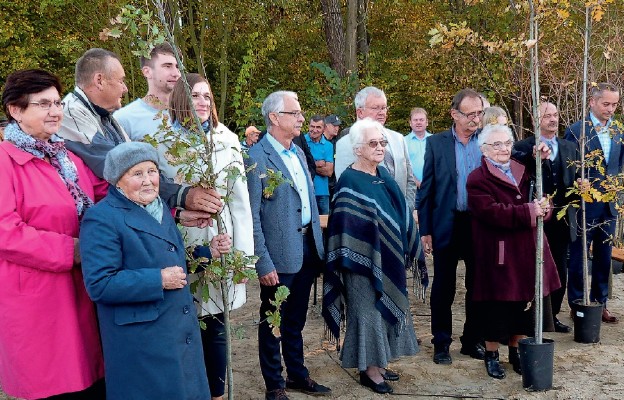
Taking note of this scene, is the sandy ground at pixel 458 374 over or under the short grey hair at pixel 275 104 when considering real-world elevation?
under

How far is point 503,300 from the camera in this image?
16.2 ft

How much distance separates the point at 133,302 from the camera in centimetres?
303

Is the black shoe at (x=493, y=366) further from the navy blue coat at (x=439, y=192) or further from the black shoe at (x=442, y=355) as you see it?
the navy blue coat at (x=439, y=192)

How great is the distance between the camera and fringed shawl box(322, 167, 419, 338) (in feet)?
15.4

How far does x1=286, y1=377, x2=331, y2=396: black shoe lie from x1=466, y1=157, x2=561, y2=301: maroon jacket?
1278 mm

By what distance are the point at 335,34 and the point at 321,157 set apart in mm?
6493

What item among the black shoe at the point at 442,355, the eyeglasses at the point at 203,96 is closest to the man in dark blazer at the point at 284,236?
the eyeglasses at the point at 203,96

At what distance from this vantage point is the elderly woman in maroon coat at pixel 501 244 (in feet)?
16.1

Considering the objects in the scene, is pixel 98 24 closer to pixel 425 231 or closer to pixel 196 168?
pixel 425 231

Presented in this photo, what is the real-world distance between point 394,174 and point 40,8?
14921mm

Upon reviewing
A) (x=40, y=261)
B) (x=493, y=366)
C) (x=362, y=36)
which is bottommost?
(x=493, y=366)

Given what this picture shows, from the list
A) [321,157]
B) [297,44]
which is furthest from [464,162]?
[297,44]

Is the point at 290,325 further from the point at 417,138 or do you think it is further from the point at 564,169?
the point at 417,138

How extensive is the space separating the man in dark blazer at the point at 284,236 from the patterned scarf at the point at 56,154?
135 cm
